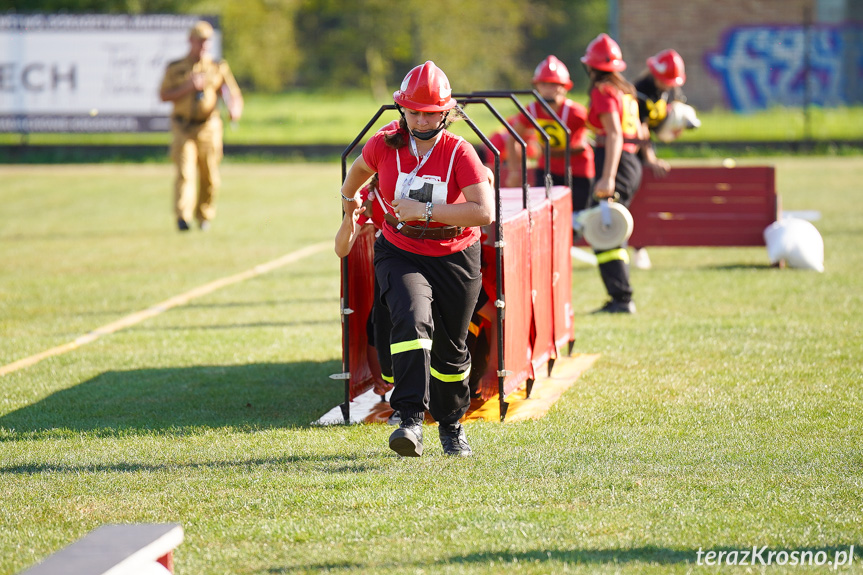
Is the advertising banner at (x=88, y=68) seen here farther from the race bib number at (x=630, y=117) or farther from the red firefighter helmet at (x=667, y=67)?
the race bib number at (x=630, y=117)

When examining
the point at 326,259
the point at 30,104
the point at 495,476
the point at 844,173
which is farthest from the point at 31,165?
the point at 495,476

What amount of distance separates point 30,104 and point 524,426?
2148 centimetres

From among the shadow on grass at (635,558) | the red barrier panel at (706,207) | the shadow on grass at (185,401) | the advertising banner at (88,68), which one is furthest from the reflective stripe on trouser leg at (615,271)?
the advertising banner at (88,68)

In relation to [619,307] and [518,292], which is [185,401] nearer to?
[518,292]

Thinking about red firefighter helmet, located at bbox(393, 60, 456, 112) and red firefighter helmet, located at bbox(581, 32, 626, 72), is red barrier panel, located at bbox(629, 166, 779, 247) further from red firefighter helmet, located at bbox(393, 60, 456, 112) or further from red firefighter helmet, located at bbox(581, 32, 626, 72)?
red firefighter helmet, located at bbox(393, 60, 456, 112)

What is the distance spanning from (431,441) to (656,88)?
521cm

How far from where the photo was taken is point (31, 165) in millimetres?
24812

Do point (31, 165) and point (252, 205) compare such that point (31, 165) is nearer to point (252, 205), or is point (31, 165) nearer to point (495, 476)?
point (252, 205)

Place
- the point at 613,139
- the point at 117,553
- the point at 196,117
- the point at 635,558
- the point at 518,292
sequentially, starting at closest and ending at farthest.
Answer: the point at 117,553 < the point at 635,558 < the point at 518,292 < the point at 613,139 < the point at 196,117

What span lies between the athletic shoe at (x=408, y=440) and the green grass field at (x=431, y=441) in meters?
0.11

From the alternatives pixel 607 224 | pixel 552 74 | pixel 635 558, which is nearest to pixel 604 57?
pixel 552 74

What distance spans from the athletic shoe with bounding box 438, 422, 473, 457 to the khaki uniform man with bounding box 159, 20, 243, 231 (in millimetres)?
9613

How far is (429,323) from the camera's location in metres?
5.18

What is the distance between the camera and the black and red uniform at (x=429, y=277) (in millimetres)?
5133
